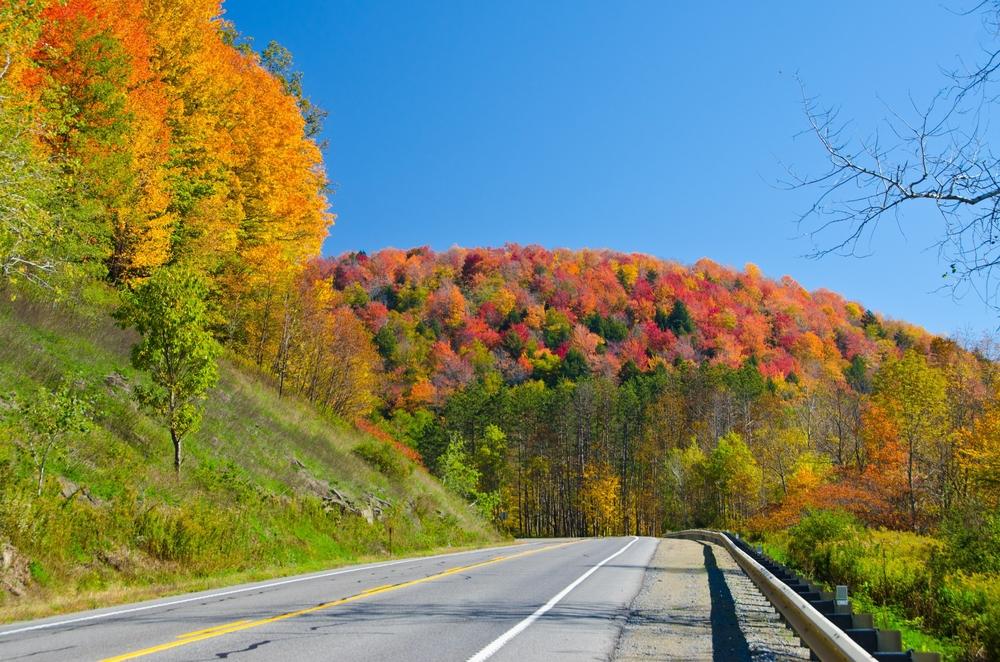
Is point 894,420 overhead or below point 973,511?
overhead

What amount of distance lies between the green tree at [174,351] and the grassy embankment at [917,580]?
15132mm

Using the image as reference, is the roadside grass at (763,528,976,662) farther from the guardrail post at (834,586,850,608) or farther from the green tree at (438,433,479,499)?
the green tree at (438,433,479,499)

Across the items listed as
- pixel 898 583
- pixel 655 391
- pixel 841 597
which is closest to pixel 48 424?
pixel 841 597

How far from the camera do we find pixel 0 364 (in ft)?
55.1

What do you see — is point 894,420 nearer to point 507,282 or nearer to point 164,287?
point 164,287

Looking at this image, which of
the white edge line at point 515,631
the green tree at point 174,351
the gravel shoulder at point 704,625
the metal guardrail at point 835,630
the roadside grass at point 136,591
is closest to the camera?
the metal guardrail at point 835,630

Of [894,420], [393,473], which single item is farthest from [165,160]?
[894,420]

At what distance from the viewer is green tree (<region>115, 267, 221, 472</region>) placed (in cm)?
1814

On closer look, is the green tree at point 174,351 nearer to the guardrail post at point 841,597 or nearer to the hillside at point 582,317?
the guardrail post at point 841,597

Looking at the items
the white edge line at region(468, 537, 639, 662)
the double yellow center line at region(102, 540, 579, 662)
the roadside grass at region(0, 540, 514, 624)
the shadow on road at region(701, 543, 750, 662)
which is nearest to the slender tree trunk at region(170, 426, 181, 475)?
the roadside grass at region(0, 540, 514, 624)

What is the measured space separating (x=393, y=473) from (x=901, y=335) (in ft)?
435

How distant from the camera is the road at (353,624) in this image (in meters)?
6.82

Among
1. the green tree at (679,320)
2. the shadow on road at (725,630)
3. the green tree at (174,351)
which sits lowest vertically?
the shadow on road at (725,630)

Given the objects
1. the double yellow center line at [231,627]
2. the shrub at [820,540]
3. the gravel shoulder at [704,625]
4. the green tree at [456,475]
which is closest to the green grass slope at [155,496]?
the double yellow center line at [231,627]
